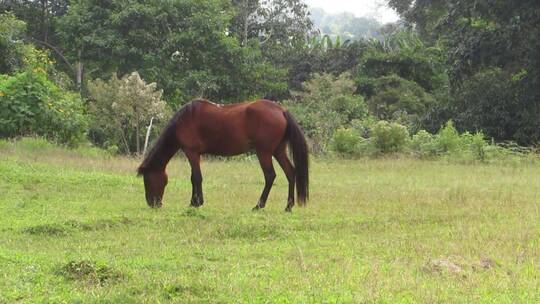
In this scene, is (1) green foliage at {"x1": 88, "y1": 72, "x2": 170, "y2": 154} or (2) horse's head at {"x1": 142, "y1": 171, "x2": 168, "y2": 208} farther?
(1) green foliage at {"x1": 88, "y1": 72, "x2": 170, "y2": 154}

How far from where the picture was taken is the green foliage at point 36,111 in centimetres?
1792

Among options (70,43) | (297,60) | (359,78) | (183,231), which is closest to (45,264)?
(183,231)

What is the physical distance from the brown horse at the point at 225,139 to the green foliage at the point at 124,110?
10.5 metres

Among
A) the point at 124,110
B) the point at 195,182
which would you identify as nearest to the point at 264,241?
the point at 195,182

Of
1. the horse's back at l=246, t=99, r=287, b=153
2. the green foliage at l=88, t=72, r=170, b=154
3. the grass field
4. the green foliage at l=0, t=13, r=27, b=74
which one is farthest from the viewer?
the green foliage at l=0, t=13, r=27, b=74

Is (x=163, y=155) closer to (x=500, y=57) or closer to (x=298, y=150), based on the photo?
(x=298, y=150)

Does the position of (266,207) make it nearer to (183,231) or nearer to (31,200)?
(183,231)

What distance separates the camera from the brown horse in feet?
33.5

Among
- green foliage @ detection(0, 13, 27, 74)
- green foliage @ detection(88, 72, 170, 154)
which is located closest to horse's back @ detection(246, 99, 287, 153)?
green foliage @ detection(88, 72, 170, 154)

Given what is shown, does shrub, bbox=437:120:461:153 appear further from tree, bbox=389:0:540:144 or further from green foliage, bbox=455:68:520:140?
green foliage, bbox=455:68:520:140

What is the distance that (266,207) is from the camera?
10.6 meters

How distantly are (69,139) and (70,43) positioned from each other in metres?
9.99

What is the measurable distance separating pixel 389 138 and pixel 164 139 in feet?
35.6

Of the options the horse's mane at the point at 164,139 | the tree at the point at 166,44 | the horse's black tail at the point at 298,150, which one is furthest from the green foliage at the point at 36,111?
the horse's black tail at the point at 298,150
